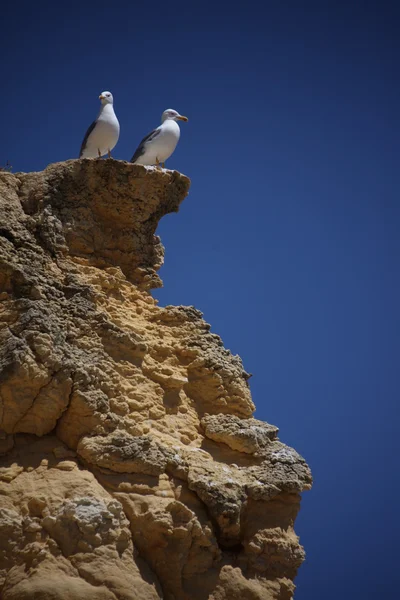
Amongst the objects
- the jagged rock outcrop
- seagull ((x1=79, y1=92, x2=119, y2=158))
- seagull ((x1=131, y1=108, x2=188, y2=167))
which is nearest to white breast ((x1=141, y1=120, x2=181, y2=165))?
seagull ((x1=131, y1=108, x2=188, y2=167))

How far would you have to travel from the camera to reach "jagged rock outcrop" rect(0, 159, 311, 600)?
4.82 m

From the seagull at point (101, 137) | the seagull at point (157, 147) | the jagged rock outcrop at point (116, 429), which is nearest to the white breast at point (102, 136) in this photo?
the seagull at point (101, 137)

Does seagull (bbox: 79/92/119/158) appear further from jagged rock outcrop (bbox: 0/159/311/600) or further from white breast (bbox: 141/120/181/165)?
jagged rock outcrop (bbox: 0/159/311/600)

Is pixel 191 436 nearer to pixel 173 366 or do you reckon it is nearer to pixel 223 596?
pixel 173 366

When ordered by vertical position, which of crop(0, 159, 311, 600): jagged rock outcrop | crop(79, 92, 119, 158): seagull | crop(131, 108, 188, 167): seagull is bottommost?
crop(0, 159, 311, 600): jagged rock outcrop

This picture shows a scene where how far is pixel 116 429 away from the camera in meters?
5.54

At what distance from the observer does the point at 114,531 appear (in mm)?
4879

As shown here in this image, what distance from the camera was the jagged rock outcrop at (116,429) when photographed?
4.82 m

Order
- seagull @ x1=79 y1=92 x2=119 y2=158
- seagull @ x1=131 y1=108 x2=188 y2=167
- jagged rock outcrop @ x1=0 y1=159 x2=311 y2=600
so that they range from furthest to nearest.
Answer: seagull @ x1=131 y1=108 x2=188 y2=167, seagull @ x1=79 y1=92 x2=119 y2=158, jagged rock outcrop @ x1=0 y1=159 x2=311 y2=600

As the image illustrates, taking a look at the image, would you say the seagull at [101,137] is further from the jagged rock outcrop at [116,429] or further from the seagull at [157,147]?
the jagged rock outcrop at [116,429]

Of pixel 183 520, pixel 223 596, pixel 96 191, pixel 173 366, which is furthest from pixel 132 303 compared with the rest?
pixel 223 596

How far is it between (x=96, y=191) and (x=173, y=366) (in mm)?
2197

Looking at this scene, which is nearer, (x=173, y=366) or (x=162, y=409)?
(x=162, y=409)

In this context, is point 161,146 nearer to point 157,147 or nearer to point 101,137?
point 157,147
